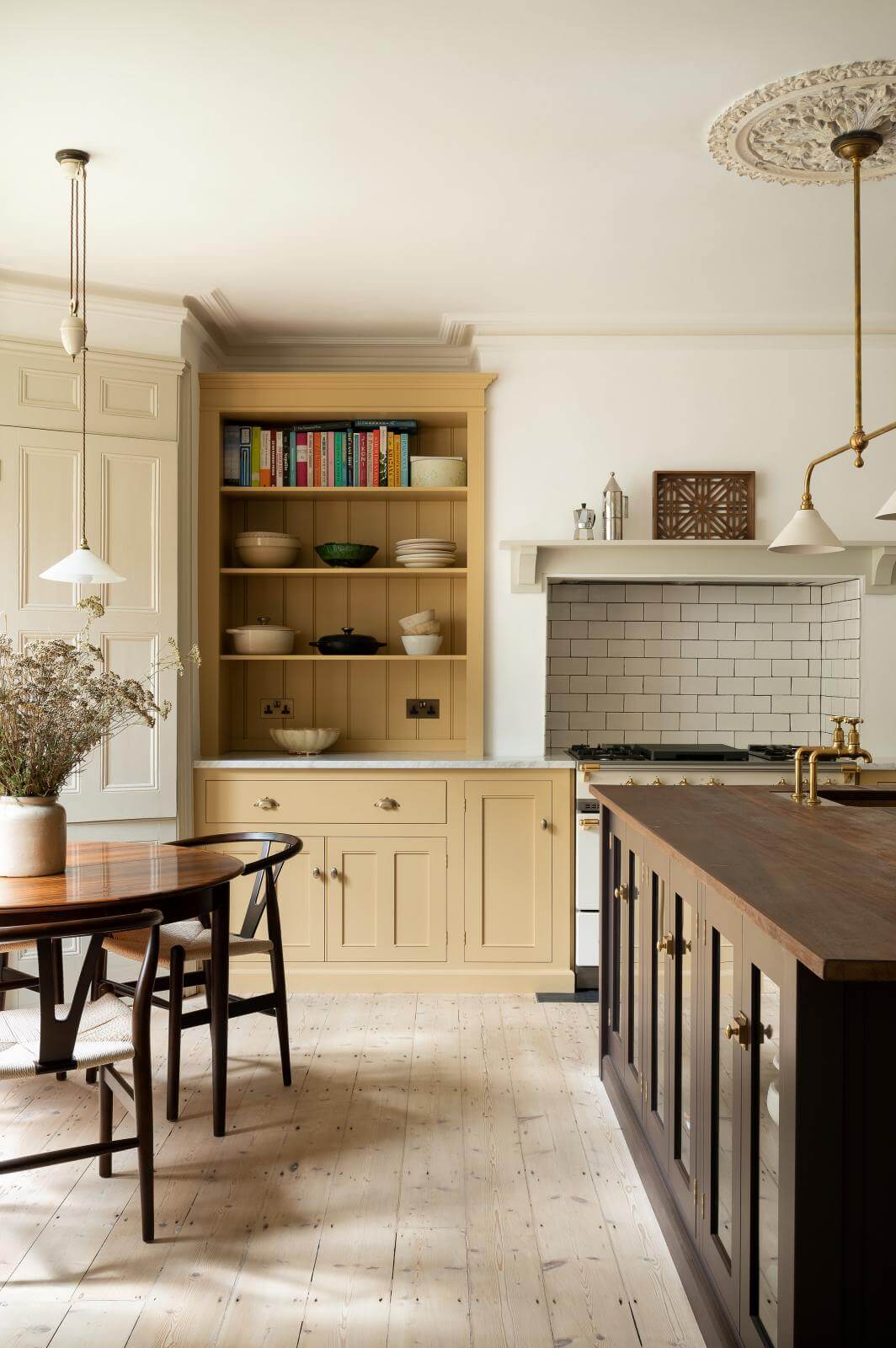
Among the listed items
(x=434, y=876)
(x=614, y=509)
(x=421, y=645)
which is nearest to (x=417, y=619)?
(x=421, y=645)

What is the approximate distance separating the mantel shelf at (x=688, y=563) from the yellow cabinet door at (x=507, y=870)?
3.07 ft

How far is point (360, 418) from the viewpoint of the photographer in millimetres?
4684

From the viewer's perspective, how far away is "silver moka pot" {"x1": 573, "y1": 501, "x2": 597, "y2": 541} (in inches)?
171

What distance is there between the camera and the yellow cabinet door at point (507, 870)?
4.26 metres

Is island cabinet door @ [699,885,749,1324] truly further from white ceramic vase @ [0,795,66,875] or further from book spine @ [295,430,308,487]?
book spine @ [295,430,308,487]

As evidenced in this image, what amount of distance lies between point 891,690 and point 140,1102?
348cm

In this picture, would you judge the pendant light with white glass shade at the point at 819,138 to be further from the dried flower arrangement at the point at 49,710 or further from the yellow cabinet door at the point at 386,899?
the yellow cabinet door at the point at 386,899

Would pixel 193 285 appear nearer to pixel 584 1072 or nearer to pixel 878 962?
pixel 584 1072

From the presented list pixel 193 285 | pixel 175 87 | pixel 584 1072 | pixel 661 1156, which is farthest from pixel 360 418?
pixel 661 1156

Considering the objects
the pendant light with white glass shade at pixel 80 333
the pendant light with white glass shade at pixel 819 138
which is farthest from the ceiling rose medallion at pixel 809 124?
the pendant light with white glass shade at pixel 80 333

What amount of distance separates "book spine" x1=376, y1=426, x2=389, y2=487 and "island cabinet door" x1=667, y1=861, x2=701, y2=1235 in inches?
104

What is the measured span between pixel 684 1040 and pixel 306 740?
262cm

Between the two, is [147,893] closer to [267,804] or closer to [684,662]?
[267,804]

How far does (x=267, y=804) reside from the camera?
4262 millimetres
